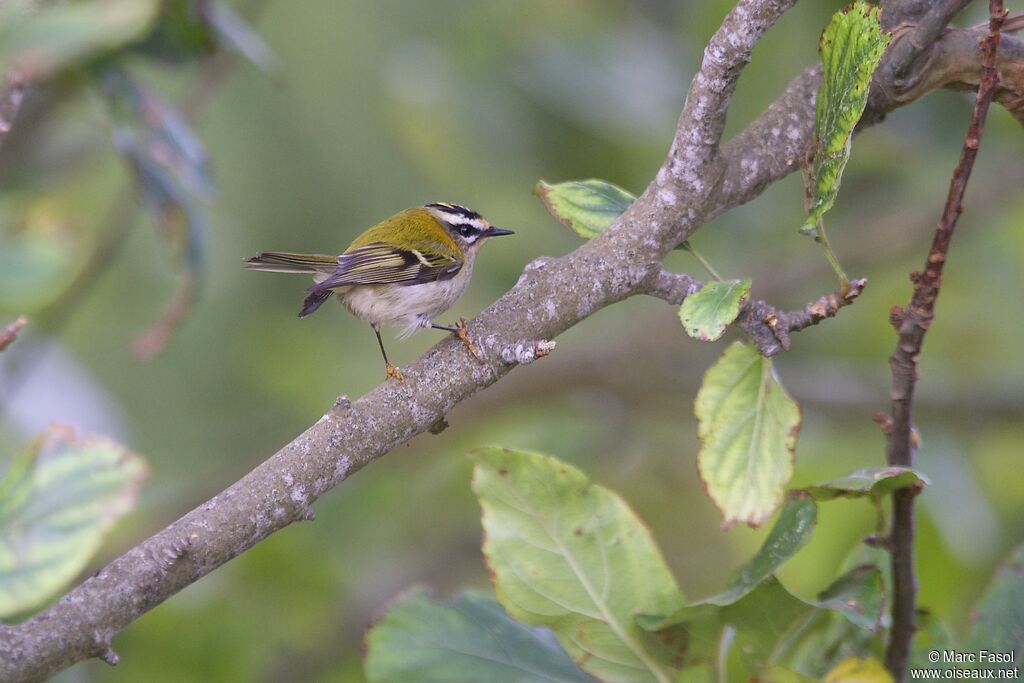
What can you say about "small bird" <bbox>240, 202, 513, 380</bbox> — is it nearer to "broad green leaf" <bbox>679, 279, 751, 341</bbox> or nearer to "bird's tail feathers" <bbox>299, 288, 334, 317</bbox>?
"bird's tail feathers" <bbox>299, 288, 334, 317</bbox>

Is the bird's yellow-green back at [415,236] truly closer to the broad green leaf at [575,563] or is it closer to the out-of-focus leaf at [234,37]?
the out-of-focus leaf at [234,37]

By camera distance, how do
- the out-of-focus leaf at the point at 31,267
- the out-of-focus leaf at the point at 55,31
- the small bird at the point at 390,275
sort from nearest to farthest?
the out-of-focus leaf at the point at 55,31 → the out-of-focus leaf at the point at 31,267 → the small bird at the point at 390,275

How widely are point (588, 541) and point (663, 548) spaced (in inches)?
92.4

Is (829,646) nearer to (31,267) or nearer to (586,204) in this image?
(586,204)

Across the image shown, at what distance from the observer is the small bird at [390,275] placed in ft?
7.82

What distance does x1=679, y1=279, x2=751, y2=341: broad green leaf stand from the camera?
130 centimetres

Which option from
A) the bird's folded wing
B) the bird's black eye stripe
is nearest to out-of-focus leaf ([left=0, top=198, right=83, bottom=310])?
the bird's folded wing

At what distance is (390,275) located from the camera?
8.06 feet

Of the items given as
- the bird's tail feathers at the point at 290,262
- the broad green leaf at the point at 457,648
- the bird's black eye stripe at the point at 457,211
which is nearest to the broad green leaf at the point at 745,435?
the broad green leaf at the point at 457,648

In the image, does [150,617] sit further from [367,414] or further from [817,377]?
[817,377]

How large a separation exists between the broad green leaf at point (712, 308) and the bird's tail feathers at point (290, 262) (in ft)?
4.09

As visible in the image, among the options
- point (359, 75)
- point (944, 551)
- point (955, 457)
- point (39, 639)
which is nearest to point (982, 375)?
point (955, 457)

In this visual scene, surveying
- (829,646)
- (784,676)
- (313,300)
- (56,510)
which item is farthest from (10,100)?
(829,646)

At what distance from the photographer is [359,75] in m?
6.07
